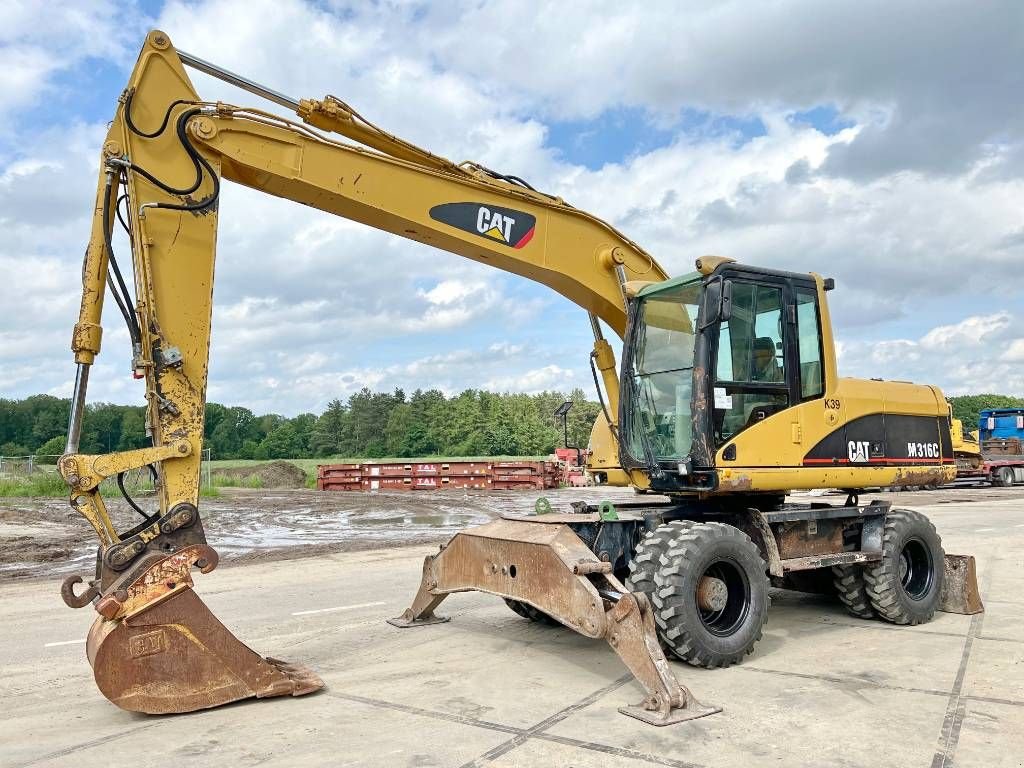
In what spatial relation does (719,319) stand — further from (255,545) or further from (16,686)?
(255,545)

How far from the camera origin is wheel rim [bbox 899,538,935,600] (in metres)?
7.96

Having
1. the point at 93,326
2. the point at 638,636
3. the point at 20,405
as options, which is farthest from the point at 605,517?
the point at 20,405

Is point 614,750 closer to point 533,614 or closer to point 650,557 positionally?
point 650,557

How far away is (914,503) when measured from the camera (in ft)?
85.2

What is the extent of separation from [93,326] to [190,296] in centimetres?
61

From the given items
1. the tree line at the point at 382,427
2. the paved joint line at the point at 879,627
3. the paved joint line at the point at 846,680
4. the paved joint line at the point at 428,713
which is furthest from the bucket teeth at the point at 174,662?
the tree line at the point at 382,427

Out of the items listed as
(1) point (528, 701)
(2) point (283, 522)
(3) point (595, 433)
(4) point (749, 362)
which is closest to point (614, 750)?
(1) point (528, 701)

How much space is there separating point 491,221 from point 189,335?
2.66 m

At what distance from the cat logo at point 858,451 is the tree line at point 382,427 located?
179 ft

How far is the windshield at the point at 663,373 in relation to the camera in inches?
275

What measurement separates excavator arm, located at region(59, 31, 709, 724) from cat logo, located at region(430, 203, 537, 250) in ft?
0.06

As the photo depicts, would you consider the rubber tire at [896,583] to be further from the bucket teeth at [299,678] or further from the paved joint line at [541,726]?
the bucket teeth at [299,678]

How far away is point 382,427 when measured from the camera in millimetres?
88938

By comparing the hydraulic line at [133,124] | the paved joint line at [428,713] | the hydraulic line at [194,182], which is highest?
Answer: the hydraulic line at [133,124]
